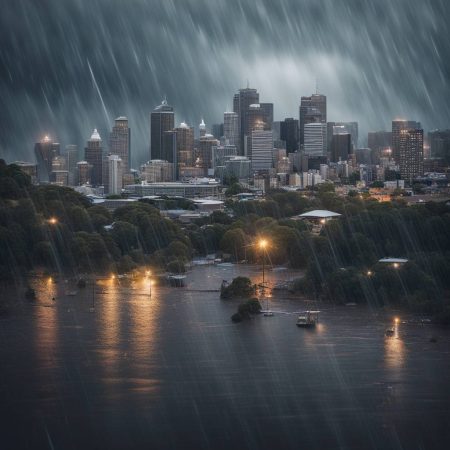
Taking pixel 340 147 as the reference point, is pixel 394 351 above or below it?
below

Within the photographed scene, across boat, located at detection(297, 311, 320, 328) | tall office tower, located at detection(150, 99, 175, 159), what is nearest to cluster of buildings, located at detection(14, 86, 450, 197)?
tall office tower, located at detection(150, 99, 175, 159)

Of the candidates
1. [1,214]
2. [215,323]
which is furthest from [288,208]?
[215,323]

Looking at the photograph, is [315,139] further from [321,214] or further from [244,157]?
[321,214]

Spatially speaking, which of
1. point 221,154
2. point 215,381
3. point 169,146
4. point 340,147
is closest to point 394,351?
point 215,381

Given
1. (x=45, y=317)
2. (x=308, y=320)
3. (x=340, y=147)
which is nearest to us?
(x=308, y=320)

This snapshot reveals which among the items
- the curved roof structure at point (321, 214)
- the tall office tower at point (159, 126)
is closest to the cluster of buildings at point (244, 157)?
the tall office tower at point (159, 126)

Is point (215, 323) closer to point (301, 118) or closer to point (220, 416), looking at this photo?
point (220, 416)

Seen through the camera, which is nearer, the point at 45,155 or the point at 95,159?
the point at 95,159
